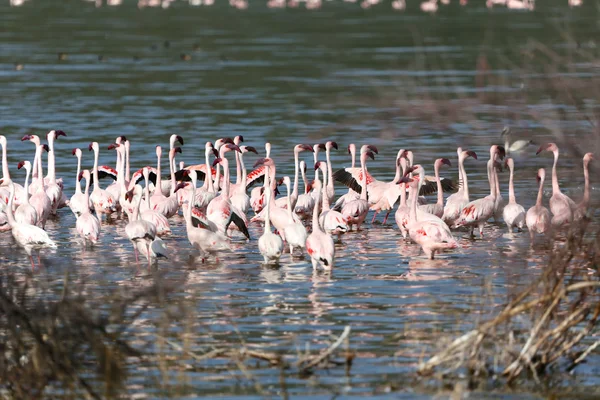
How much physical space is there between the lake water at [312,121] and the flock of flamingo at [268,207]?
0.80ft

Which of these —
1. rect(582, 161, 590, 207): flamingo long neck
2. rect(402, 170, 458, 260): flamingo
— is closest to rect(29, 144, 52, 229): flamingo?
rect(402, 170, 458, 260): flamingo

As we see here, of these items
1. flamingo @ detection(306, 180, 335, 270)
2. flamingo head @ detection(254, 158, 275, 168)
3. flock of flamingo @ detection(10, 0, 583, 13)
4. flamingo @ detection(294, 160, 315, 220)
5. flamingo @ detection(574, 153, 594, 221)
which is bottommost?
flamingo @ detection(306, 180, 335, 270)

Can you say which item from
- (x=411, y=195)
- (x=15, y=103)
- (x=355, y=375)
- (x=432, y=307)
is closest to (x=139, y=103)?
(x=15, y=103)

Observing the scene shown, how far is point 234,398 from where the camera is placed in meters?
7.71

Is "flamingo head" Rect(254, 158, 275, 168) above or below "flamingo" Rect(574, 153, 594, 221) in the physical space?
above

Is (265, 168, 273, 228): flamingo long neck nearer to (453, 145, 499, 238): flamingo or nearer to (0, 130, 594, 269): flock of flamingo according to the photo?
(0, 130, 594, 269): flock of flamingo

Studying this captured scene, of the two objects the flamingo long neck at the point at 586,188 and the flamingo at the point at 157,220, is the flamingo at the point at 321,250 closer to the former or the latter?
the flamingo at the point at 157,220

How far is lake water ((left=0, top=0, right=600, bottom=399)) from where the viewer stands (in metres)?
6.72

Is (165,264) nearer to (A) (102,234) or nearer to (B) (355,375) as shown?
(A) (102,234)

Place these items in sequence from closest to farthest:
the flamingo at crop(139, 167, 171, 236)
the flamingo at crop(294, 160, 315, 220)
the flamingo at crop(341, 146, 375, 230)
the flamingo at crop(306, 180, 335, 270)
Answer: the flamingo at crop(306, 180, 335, 270), the flamingo at crop(139, 167, 171, 236), the flamingo at crop(341, 146, 375, 230), the flamingo at crop(294, 160, 315, 220)

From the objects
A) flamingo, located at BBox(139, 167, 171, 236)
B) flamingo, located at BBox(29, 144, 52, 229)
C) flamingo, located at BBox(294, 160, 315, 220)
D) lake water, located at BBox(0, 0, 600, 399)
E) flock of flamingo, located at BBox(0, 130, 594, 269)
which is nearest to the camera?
lake water, located at BBox(0, 0, 600, 399)

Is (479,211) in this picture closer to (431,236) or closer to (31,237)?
(431,236)

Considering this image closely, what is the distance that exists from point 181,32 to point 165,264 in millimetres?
30968

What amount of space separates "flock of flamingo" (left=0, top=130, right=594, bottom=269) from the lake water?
0.24 metres
